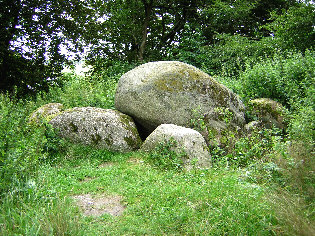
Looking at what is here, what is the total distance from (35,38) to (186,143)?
767 cm

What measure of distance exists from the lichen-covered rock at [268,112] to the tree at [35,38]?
7.79 m

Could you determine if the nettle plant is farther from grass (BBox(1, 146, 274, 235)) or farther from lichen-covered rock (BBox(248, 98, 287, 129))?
grass (BBox(1, 146, 274, 235))

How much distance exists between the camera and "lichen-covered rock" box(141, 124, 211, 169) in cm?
717

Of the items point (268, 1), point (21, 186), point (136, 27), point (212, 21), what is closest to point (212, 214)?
point (21, 186)

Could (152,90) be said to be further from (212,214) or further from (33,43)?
(33,43)

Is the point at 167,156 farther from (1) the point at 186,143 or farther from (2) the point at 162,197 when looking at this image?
(2) the point at 162,197

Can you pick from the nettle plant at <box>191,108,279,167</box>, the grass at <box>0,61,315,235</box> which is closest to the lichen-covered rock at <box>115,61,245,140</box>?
the nettle plant at <box>191,108,279,167</box>

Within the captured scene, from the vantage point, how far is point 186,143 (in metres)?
7.29

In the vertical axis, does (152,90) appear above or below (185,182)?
above

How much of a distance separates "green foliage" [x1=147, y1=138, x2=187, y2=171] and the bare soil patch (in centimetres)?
179

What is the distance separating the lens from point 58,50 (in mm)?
12398

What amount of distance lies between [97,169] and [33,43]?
7055 millimetres

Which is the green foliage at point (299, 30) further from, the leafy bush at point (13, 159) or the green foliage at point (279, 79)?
the leafy bush at point (13, 159)

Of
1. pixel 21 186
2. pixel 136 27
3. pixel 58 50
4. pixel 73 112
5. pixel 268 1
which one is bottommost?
pixel 21 186
